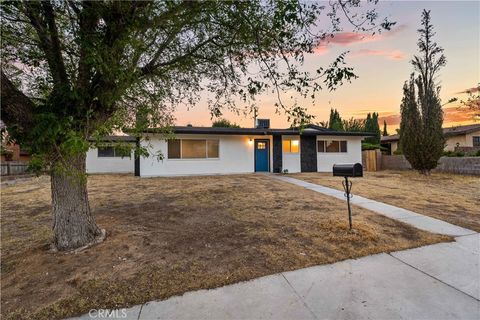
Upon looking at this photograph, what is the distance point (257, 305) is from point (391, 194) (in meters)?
7.38

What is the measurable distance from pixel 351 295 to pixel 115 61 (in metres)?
3.82

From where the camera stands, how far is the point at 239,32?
3.90 metres

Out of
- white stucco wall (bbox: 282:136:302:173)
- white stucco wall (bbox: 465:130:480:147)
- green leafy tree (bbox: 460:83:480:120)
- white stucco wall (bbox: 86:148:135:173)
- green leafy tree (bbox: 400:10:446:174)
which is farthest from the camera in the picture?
white stucco wall (bbox: 465:130:480:147)

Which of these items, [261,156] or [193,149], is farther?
[261,156]

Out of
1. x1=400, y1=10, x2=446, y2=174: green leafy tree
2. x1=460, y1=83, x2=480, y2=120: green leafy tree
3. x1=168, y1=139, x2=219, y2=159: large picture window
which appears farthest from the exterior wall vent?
x1=460, y1=83, x2=480, y2=120: green leafy tree

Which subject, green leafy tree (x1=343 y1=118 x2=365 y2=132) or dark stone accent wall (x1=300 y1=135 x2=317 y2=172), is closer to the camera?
dark stone accent wall (x1=300 y1=135 x2=317 y2=172)

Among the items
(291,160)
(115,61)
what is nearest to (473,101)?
(291,160)

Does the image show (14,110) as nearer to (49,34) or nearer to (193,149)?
(49,34)

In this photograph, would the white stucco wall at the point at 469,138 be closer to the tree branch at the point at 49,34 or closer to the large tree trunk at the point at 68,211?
the large tree trunk at the point at 68,211

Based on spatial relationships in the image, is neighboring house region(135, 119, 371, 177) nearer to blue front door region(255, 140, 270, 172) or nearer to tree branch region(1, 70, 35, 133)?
blue front door region(255, 140, 270, 172)

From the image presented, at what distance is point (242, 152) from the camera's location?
1573cm

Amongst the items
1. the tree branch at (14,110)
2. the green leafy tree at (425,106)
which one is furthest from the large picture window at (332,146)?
the tree branch at (14,110)

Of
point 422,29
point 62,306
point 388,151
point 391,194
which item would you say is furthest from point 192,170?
point 388,151

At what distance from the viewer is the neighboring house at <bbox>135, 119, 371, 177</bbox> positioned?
14219 mm
